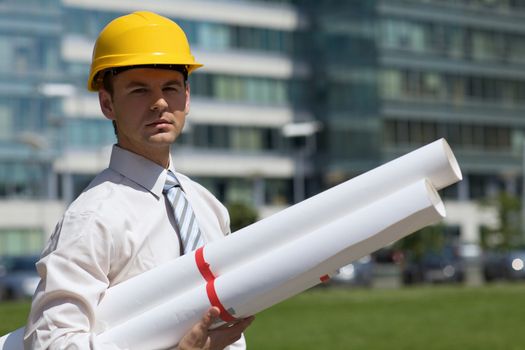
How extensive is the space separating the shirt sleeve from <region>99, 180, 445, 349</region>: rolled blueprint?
14cm

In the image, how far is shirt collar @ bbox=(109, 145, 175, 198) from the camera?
135 inches

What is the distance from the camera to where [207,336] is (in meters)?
3.19

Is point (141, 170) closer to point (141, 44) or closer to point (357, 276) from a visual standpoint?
point (141, 44)

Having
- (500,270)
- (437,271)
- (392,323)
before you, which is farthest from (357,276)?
(392,323)

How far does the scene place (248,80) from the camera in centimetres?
7844

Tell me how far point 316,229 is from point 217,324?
381 mm

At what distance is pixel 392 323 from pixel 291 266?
60.2 ft

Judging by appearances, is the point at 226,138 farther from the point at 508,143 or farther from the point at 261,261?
the point at 261,261

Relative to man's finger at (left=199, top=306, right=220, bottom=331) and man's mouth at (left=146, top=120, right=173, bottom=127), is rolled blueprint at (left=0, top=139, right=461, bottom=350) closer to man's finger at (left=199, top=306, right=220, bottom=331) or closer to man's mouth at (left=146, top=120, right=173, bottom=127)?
man's finger at (left=199, top=306, right=220, bottom=331)

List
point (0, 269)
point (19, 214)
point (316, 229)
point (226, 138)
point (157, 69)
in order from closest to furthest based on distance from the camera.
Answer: point (316, 229) → point (157, 69) → point (0, 269) → point (19, 214) → point (226, 138)

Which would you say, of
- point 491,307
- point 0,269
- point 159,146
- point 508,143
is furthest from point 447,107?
point 159,146

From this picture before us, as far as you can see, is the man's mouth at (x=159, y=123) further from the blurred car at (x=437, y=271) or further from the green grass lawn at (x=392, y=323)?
the blurred car at (x=437, y=271)

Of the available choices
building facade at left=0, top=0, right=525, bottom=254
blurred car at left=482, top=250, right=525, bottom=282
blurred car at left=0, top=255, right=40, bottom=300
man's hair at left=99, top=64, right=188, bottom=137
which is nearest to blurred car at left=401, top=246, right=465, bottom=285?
blurred car at left=482, top=250, right=525, bottom=282

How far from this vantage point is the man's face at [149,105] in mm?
3365
